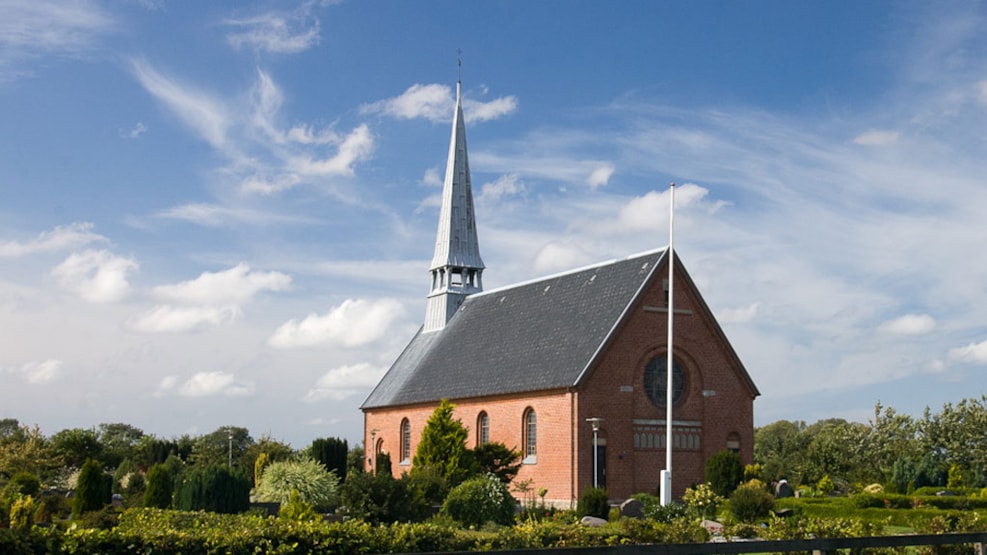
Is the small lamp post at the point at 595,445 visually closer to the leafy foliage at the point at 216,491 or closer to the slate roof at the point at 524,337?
the slate roof at the point at 524,337

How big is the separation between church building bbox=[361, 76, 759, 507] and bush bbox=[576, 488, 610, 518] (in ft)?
12.7

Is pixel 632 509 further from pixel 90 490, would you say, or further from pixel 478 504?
pixel 90 490

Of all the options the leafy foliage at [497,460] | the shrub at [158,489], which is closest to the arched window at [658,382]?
the leafy foliage at [497,460]

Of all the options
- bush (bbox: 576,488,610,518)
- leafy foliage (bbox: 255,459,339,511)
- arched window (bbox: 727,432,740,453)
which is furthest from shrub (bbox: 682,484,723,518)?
leafy foliage (bbox: 255,459,339,511)

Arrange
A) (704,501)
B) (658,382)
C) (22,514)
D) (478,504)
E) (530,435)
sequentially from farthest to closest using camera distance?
(530,435), (658,382), (704,501), (478,504), (22,514)

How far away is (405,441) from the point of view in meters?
46.9

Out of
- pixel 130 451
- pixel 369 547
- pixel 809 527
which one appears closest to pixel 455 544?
pixel 369 547

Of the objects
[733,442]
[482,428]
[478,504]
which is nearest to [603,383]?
[733,442]

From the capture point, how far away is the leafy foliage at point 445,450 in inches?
1309

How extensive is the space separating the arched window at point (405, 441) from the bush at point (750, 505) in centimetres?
2208

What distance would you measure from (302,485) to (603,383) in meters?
11.1

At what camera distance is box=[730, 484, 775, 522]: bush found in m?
26.3

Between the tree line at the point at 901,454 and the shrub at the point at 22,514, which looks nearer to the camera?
the shrub at the point at 22,514

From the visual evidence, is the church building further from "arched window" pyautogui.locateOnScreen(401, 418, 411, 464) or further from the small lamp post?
"arched window" pyautogui.locateOnScreen(401, 418, 411, 464)
